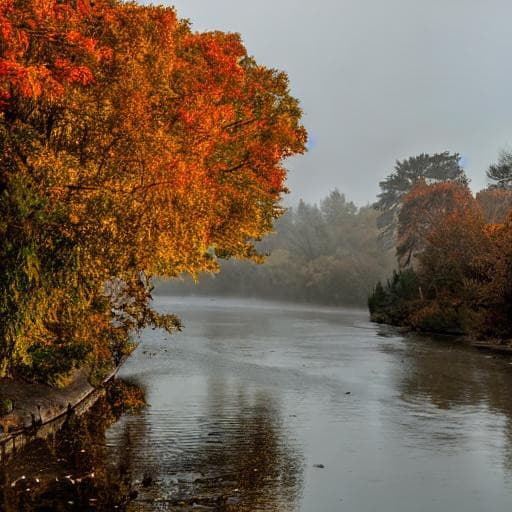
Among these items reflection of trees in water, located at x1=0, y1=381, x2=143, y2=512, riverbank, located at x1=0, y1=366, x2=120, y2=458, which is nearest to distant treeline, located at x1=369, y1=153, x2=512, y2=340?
riverbank, located at x1=0, y1=366, x2=120, y2=458

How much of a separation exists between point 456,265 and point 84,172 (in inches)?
1983

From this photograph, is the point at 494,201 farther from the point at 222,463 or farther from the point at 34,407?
the point at 222,463

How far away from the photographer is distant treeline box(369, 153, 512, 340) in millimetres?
49344

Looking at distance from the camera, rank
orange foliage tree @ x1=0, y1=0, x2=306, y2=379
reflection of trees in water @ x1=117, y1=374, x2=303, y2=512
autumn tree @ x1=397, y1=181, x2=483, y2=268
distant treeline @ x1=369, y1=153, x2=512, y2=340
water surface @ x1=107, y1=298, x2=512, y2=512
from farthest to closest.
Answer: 1. autumn tree @ x1=397, y1=181, x2=483, y2=268
2. distant treeline @ x1=369, y1=153, x2=512, y2=340
3. orange foliage tree @ x1=0, y1=0, x2=306, y2=379
4. water surface @ x1=107, y1=298, x2=512, y2=512
5. reflection of trees in water @ x1=117, y1=374, x2=303, y2=512

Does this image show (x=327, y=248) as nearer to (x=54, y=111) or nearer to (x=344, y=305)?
(x=344, y=305)

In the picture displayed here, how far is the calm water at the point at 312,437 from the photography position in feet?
44.1

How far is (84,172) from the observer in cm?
1639

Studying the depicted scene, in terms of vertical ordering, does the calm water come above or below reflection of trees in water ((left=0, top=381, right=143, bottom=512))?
below

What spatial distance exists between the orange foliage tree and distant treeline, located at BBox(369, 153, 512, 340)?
3190 cm

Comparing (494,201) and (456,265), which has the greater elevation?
(494,201)

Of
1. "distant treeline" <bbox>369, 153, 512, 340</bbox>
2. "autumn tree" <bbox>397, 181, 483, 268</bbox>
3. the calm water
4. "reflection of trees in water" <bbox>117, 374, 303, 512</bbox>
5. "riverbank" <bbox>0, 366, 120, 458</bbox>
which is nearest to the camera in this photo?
"reflection of trees in water" <bbox>117, 374, 303, 512</bbox>

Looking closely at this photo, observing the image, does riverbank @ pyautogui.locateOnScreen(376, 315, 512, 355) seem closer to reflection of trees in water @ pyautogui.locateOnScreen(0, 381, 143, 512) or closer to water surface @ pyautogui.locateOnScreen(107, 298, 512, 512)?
water surface @ pyautogui.locateOnScreen(107, 298, 512, 512)

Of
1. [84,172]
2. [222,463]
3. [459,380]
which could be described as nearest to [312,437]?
[222,463]

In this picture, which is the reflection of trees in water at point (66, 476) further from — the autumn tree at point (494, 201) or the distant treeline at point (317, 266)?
the distant treeline at point (317, 266)
